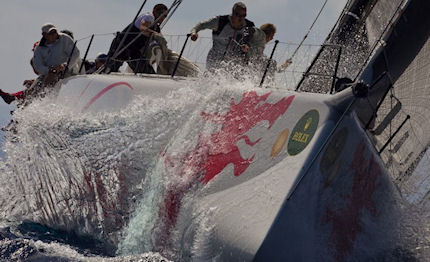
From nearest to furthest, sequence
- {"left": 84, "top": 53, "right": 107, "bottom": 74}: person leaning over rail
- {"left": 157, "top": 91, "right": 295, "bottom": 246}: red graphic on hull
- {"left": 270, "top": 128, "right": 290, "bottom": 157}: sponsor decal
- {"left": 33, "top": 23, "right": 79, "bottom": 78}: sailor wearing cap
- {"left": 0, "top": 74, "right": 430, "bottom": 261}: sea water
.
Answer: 1. {"left": 270, "top": 128, "right": 290, "bottom": 157}: sponsor decal
2. {"left": 157, "top": 91, "right": 295, "bottom": 246}: red graphic on hull
3. {"left": 0, "top": 74, "right": 430, "bottom": 261}: sea water
4. {"left": 33, "top": 23, "right": 79, "bottom": 78}: sailor wearing cap
5. {"left": 84, "top": 53, "right": 107, "bottom": 74}: person leaning over rail

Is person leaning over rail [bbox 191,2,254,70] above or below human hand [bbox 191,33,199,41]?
above

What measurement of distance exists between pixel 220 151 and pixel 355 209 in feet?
2.99

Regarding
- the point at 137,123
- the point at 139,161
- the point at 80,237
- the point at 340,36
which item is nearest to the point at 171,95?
A: the point at 137,123

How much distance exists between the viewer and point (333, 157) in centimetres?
387

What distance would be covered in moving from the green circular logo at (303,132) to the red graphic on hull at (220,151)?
0.84 ft

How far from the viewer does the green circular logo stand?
390cm

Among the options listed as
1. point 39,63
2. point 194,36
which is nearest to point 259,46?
point 194,36

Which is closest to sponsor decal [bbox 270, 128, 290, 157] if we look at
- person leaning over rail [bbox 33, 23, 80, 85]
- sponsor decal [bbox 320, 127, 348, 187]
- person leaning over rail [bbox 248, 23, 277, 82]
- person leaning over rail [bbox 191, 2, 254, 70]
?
sponsor decal [bbox 320, 127, 348, 187]

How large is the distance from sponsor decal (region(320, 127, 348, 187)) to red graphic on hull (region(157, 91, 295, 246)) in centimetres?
48

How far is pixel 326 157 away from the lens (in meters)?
3.82

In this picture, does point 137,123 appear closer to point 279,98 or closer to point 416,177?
point 279,98

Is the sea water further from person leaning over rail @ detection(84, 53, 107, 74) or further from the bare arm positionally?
person leaning over rail @ detection(84, 53, 107, 74)

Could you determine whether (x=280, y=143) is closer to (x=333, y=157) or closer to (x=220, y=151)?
(x=333, y=157)

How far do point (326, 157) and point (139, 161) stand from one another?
6.08 feet
